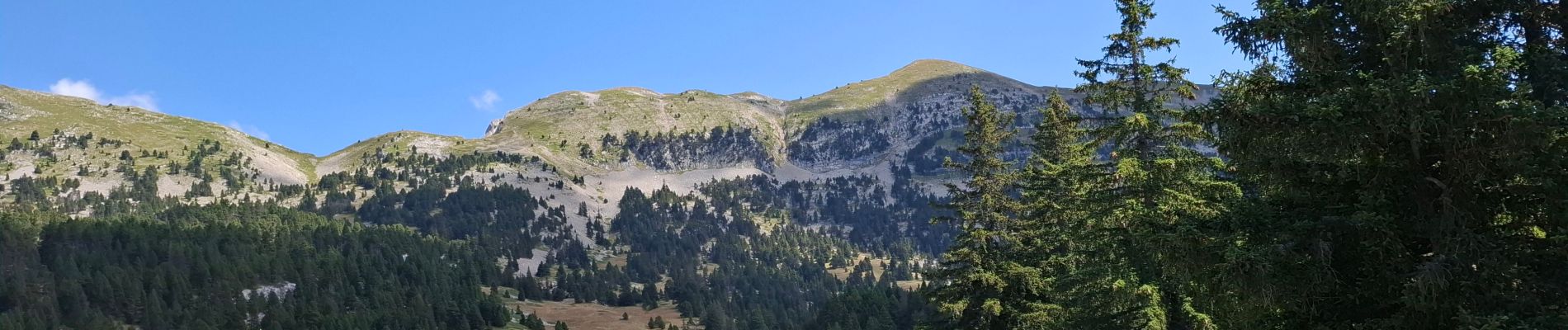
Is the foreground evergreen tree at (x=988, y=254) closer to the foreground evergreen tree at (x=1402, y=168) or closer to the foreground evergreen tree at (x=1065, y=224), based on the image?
the foreground evergreen tree at (x=1065, y=224)

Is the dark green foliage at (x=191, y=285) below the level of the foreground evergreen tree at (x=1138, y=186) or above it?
below

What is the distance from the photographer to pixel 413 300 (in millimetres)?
173875

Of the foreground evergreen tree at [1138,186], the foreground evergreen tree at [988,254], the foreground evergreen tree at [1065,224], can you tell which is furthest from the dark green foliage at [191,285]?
the foreground evergreen tree at [1138,186]

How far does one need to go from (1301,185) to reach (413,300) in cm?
18004

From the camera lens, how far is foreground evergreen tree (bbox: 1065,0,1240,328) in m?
21.6

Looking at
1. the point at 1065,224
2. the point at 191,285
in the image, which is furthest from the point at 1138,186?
the point at 191,285

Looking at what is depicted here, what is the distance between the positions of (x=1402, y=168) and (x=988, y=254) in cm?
2061

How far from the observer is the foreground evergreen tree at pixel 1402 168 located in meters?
11.3

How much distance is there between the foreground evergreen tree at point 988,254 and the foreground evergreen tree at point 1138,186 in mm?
4793

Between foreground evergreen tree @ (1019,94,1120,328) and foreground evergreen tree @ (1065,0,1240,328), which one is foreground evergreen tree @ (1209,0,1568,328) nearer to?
foreground evergreen tree @ (1065,0,1240,328)

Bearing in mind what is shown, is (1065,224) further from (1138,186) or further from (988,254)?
(1138,186)

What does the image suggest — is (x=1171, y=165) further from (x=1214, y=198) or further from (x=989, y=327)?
(x=989, y=327)

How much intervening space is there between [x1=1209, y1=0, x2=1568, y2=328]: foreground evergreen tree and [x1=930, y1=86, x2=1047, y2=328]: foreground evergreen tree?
17480mm

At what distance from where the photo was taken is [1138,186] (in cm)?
2275
